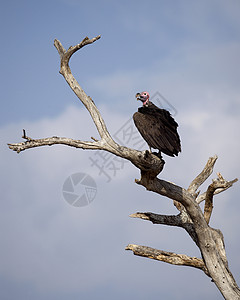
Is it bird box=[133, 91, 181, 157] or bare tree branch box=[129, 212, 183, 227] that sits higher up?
bird box=[133, 91, 181, 157]

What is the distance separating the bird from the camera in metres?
8.35

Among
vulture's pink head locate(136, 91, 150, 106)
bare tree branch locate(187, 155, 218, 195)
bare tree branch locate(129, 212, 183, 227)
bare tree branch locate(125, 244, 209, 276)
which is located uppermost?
vulture's pink head locate(136, 91, 150, 106)

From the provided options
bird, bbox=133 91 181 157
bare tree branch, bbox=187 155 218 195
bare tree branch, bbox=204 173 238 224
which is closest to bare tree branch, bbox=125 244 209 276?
bare tree branch, bbox=204 173 238 224

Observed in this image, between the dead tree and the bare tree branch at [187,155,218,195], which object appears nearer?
the dead tree

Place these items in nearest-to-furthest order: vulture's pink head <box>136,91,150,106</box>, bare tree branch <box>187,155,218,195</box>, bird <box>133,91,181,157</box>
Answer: bird <box>133,91,181,157</box>, vulture's pink head <box>136,91,150,106</box>, bare tree branch <box>187,155,218,195</box>

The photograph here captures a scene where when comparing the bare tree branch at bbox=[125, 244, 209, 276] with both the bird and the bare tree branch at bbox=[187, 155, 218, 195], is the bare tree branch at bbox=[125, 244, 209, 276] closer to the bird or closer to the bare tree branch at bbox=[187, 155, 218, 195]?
the bare tree branch at bbox=[187, 155, 218, 195]

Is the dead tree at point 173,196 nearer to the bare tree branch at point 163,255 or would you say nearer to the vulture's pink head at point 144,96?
the bare tree branch at point 163,255

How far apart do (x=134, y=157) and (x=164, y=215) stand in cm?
269

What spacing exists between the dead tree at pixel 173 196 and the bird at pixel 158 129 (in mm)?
295

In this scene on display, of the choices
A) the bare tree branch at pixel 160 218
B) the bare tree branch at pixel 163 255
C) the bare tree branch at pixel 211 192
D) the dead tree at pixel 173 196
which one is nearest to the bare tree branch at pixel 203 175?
the dead tree at pixel 173 196

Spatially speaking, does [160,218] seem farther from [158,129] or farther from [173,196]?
[158,129]

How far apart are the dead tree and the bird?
0.30 meters

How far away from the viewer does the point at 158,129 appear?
28.0 feet

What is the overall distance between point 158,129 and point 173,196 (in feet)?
5.62
